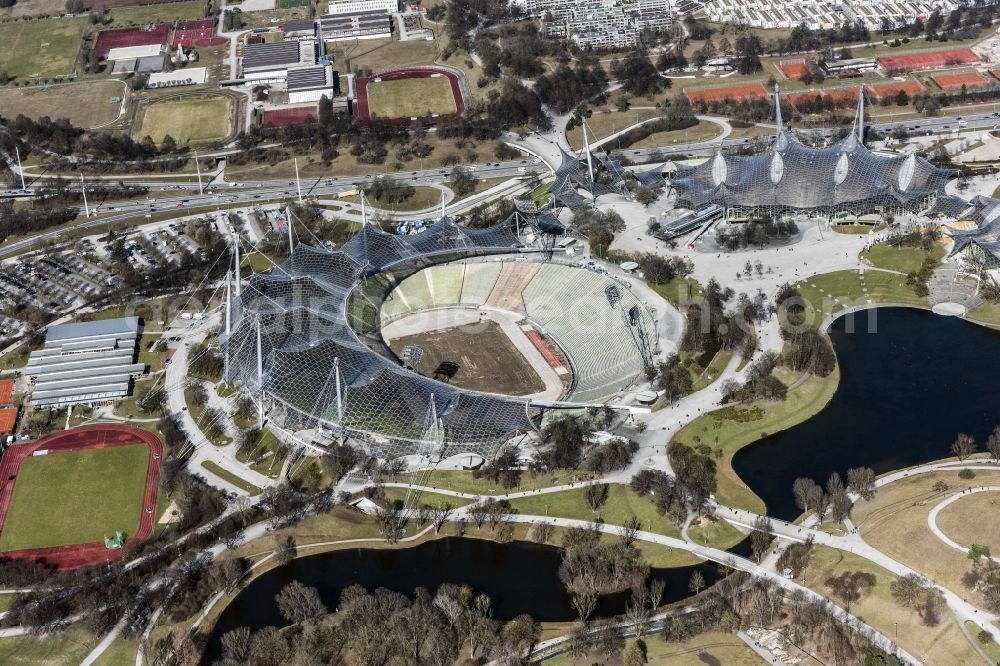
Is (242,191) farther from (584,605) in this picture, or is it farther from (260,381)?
(584,605)

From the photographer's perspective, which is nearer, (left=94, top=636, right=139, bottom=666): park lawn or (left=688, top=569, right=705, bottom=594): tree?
(left=94, top=636, right=139, bottom=666): park lawn

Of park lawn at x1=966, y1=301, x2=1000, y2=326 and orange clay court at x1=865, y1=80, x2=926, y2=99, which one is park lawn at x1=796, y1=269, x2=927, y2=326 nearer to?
park lawn at x1=966, y1=301, x2=1000, y2=326

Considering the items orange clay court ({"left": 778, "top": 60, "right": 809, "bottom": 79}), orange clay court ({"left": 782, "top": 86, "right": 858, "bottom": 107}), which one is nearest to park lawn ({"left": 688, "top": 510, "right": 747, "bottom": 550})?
orange clay court ({"left": 782, "top": 86, "right": 858, "bottom": 107})

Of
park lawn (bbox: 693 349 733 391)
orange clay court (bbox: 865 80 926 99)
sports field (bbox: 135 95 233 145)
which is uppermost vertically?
orange clay court (bbox: 865 80 926 99)

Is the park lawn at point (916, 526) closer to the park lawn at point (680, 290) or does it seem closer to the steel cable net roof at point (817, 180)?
the park lawn at point (680, 290)

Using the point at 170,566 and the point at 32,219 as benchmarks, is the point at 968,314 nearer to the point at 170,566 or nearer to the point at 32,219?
the point at 170,566

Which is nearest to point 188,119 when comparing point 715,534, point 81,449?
point 81,449

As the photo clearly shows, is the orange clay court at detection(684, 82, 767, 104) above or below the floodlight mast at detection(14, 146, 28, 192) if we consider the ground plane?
above
